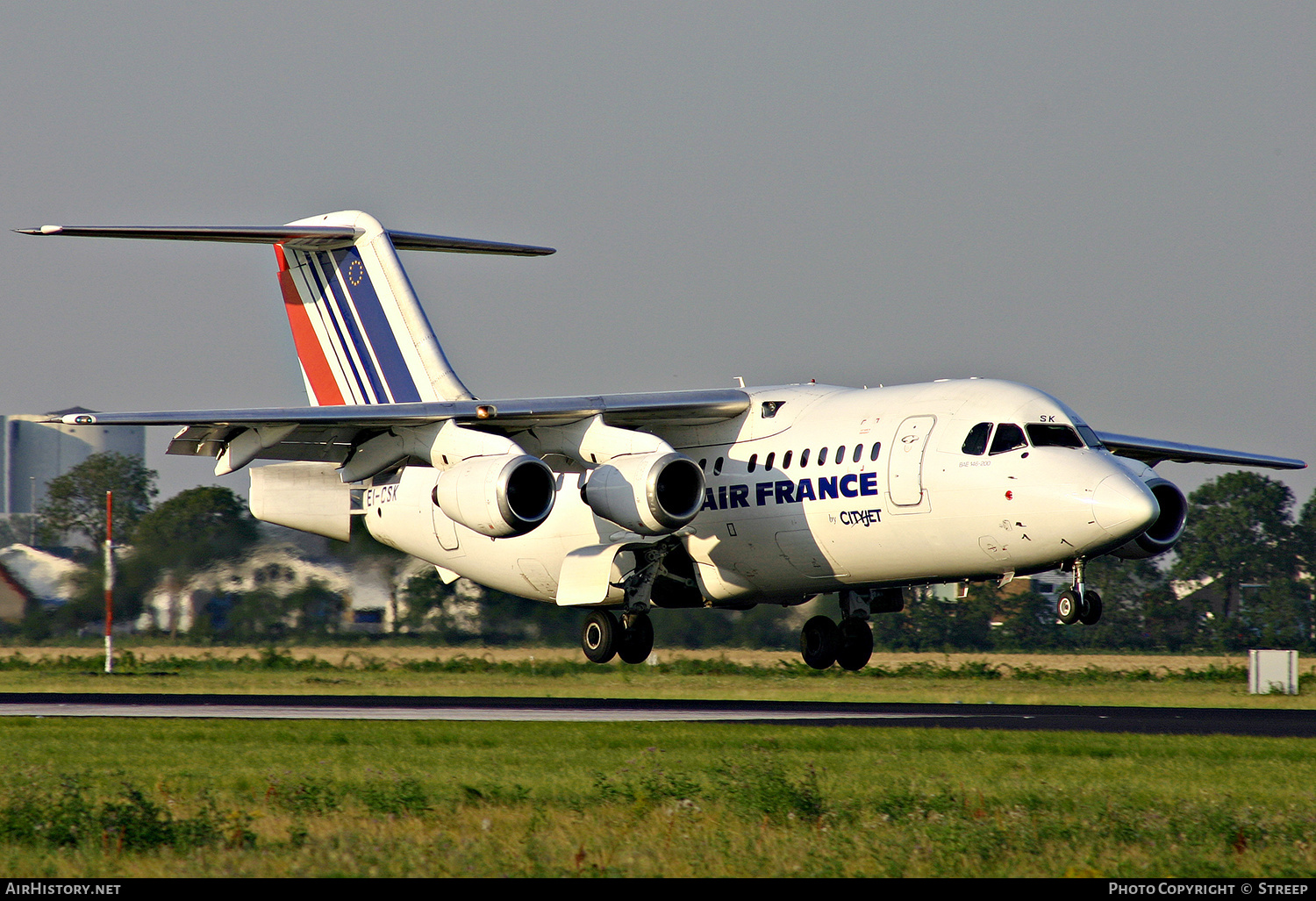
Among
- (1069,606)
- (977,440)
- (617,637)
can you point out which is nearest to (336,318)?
(617,637)

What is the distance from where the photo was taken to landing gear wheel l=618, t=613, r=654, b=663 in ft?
81.0

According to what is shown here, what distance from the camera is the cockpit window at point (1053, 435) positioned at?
20.0 m

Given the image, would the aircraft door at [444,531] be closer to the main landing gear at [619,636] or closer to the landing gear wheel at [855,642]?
the main landing gear at [619,636]

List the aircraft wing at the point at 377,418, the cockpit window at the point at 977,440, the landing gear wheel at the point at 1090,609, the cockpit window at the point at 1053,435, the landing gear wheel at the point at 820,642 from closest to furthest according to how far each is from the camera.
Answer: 1. the landing gear wheel at the point at 1090,609
2. the cockpit window at the point at 1053,435
3. the cockpit window at the point at 977,440
4. the aircraft wing at the point at 377,418
5. the landing gear wheel at the point at 820,642

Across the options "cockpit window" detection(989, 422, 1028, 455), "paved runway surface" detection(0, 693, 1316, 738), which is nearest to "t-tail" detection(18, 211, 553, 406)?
"paved runway surface" detection(0, 693, 1316, 738)

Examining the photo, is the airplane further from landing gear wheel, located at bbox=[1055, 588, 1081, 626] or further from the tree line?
the tree line

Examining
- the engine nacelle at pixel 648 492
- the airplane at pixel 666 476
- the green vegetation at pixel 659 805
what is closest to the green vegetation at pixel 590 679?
the airplane at pixel 666 476

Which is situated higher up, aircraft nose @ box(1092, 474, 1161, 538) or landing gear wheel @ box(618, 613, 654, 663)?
aircraft nose @ box(1092, 474, 1161, 538)

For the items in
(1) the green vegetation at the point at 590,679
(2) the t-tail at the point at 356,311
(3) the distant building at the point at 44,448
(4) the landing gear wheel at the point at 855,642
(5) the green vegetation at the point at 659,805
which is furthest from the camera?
(3) the distant building at the point at 44,448

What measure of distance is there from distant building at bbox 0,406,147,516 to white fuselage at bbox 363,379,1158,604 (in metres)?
47.8

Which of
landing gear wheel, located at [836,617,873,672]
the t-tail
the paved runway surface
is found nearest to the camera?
the paved runway surface

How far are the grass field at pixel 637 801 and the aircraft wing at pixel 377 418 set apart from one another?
549 cm

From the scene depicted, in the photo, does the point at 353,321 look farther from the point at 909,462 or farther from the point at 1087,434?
the point at 1087,434
